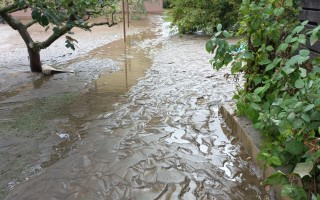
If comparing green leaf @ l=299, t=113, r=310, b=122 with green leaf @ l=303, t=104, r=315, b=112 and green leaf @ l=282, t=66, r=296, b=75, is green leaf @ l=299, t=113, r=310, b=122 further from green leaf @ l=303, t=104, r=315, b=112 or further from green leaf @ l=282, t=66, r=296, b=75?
green leaf @ l=282, t=66, r=296, b=75

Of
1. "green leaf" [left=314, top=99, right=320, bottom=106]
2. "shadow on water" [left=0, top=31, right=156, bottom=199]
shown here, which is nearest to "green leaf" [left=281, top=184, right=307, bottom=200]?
"green leaf" [left=314, top=99, right=320, bottom=106]

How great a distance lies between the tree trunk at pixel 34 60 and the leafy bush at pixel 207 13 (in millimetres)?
6814

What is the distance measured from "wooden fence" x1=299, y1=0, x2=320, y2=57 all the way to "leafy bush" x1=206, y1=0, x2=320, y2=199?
96 millimetres

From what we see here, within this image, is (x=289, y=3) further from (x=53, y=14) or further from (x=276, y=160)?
(x=53, y=14)

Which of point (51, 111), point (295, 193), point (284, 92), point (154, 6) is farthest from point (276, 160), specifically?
point (154, 6)

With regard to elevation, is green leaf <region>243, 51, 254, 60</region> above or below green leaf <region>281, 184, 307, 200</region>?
above

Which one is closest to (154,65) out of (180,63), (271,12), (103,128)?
(180,63)

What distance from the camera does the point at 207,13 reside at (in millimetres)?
12602

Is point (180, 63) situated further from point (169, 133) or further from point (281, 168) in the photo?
point (281, 168)

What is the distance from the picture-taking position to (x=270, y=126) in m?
2.77

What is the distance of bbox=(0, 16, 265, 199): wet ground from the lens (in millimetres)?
2979

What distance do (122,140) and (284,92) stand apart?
2092 millimetres

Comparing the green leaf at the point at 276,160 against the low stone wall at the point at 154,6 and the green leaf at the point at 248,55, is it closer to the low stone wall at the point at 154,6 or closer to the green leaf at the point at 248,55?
the green leaf at the point at 248,55

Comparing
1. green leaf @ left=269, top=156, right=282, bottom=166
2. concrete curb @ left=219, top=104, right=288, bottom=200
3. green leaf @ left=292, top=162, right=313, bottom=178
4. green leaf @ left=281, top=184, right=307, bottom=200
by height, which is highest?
green leaf @ left=292, top=162, right=313, bottom=178
